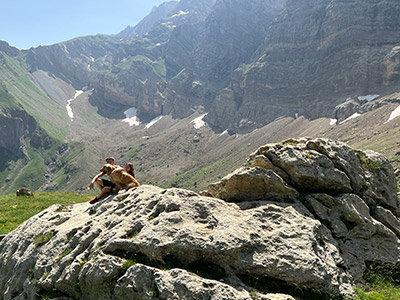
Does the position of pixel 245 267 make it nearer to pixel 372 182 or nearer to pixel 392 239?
pixel 392 239

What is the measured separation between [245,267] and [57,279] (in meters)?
8.48

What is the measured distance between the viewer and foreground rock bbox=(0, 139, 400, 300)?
11.3 m

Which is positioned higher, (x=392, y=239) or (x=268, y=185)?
(x=268, y=185)

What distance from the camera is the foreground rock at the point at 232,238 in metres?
11.3

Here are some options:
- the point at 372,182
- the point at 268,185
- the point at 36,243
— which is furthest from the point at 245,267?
the point at 372,182

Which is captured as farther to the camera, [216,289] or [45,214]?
[45,214]

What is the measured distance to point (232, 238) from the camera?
1193cm

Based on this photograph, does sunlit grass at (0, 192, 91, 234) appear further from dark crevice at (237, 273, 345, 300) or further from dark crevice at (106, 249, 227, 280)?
dark crevice at (237, 273, 345, 300)

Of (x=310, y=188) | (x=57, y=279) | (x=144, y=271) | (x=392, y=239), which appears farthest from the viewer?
(x=310, y=188)

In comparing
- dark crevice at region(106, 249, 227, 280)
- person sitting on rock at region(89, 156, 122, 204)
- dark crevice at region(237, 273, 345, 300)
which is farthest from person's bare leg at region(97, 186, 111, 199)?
dark crevice at region(237, 273, 345, 300)

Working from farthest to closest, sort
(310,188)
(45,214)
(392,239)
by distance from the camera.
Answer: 1. (45,214)
2. (310,188)
3. (392,239)

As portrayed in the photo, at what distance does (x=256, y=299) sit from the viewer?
10.3 meters

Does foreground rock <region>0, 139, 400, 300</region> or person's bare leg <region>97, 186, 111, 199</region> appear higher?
person's bare leg <region>97, 186, 111, 199</region>

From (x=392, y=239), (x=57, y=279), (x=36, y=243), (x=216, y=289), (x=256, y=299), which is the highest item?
(x=36, y=243)
